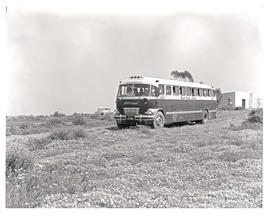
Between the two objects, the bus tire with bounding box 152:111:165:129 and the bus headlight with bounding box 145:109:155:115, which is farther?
the bus headlight with bounding box 145:109:155:115

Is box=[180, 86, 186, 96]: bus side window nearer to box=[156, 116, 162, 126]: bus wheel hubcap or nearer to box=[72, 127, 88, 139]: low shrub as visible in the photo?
box=[156, 116, 162, 126]: bus wheel hubcap

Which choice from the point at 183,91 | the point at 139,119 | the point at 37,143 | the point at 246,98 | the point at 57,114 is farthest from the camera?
the point at 183,91

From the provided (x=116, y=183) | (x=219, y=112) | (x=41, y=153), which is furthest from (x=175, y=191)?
(x=219, y=112)

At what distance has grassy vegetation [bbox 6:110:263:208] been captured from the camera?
4.45 metres

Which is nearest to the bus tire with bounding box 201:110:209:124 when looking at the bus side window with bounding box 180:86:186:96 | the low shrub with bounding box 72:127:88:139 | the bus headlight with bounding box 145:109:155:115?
the bus side window with bounding box 180:86:186:96

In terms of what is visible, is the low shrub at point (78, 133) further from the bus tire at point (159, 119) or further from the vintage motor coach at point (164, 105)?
the bus tire at point (159, 119)

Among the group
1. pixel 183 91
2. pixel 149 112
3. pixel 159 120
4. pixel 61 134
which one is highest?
pixel 183 91

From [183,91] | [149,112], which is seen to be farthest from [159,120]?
[183,91]

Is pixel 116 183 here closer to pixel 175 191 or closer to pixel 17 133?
pixel 175 191

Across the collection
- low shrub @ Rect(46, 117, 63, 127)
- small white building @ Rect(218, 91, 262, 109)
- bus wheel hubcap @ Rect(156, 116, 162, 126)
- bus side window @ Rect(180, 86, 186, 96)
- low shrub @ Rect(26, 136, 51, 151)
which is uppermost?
bus side window @ Rect(180, 86, 186, 96)

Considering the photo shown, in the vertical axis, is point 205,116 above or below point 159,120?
above

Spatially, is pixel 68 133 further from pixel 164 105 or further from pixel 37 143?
pixel 164 105

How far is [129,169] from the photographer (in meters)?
5.53

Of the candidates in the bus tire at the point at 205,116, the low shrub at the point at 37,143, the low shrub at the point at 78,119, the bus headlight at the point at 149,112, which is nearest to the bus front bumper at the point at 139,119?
the bus headlight at the point at 149,112
